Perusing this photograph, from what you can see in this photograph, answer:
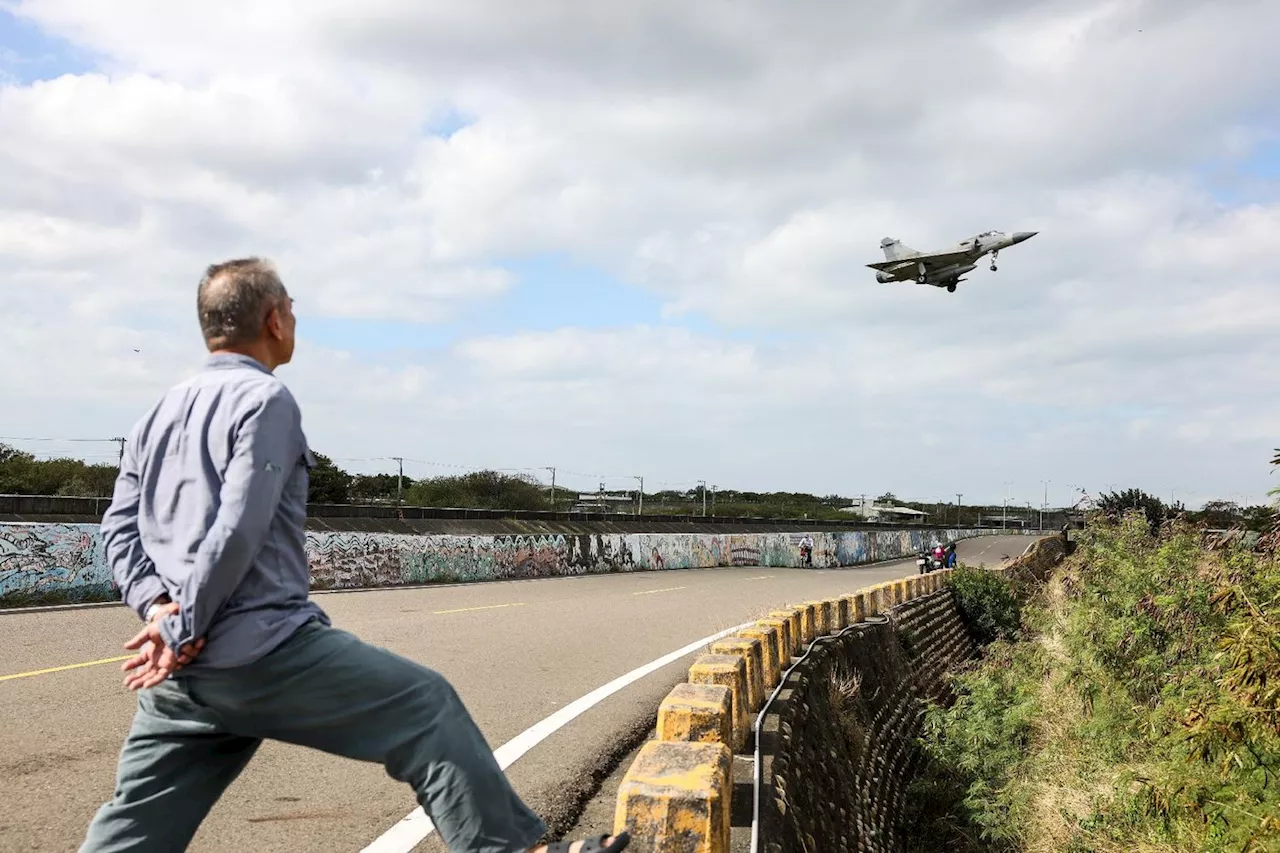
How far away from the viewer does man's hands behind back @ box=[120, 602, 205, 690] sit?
2.46 metres

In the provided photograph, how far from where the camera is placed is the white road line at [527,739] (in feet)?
15.7

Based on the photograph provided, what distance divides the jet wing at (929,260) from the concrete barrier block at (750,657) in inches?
1326

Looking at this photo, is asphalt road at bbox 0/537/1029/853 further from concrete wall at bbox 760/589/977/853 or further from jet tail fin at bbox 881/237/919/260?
jet tail fin at bbox 881/237/919/260

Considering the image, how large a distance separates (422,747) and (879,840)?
33.6ft

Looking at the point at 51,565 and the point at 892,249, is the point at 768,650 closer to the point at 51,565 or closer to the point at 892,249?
the point at 51,565

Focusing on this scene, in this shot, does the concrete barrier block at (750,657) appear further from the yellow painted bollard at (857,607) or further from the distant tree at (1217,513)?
the distant tree at (1217,513)

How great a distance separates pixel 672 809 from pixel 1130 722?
13604 millimetres

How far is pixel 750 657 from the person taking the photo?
7.12 meters

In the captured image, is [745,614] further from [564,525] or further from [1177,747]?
[564,525]

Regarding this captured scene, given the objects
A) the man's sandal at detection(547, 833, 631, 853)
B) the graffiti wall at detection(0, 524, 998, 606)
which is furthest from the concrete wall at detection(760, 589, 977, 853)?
the graffiti wall at detection(0, 524, 998, 606)

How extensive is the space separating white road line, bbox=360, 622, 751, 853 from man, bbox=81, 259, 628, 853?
1165 millimetres

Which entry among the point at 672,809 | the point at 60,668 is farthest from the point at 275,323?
the point at 60,668

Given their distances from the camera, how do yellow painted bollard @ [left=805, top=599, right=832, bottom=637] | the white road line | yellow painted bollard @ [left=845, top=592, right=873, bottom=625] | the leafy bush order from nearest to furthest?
the white road line, yellow painted bollard @ [left=805, top=599, right=832, bottom=637], yellow painted bollard @ [left=845, top=592, right=873, bottom=625], the leafy bush

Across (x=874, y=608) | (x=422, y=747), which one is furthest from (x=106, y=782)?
(x=874, y=608)
